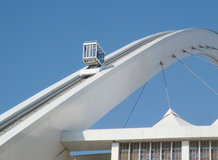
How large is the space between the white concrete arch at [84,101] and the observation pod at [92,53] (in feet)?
2.45

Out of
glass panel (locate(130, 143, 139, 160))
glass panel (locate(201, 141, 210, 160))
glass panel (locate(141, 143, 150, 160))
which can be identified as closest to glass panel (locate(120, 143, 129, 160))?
glass panel (locate(130, 143, 139, 160))

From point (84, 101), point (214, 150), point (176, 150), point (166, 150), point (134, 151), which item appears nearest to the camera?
point (214, 150)

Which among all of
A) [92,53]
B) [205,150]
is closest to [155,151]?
[205,150]

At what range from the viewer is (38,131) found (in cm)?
1617

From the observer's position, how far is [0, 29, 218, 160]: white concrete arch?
1545cm

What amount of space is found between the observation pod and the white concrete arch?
75 centimetres

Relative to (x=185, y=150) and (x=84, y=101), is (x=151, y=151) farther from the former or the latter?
(x=84, y=101)

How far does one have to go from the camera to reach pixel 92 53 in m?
21.8

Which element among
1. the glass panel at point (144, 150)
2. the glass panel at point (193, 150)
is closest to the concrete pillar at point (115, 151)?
the glass panel at point (144, 150)

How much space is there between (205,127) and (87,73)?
706 cm

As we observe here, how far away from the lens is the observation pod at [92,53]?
21.7 metres

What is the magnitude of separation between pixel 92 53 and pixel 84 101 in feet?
12.0

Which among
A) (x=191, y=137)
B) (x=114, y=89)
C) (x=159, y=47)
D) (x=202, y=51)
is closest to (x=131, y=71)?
(x=114, y=89)

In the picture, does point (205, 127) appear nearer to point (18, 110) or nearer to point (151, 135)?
point (151, 135)
